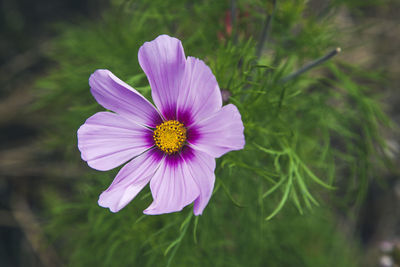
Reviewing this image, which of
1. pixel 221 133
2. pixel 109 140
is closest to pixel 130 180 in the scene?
pixel 109 140

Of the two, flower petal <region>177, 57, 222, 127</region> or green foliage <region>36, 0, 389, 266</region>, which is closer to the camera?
flower petal <region>177, 57, 222, 127</region>

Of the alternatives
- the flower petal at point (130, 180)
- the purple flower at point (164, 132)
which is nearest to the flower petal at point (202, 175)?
the purple flower at point (164, 132)

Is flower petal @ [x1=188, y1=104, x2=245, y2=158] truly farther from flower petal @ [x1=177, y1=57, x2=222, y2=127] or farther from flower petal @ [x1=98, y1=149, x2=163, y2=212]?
flower petal @ [x1=98, y1=149, x2=163, y2=212]

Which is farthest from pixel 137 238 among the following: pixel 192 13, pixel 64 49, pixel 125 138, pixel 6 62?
pixel 6 62

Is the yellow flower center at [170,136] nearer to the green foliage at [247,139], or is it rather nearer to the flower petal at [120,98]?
the flower petal at [120,98]

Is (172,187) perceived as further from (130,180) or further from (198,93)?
(198,93)

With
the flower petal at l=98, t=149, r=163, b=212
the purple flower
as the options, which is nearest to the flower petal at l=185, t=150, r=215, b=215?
the purple flower

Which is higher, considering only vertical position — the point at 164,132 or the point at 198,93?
the point at 198,93
